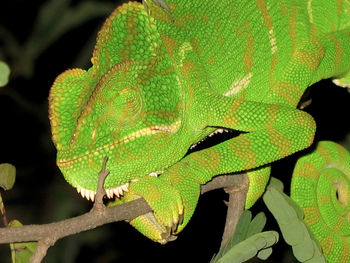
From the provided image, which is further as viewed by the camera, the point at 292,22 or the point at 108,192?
the point at 292,22

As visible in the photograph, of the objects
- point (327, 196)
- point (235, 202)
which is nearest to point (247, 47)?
point (235, 202)

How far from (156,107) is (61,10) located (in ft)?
7.27

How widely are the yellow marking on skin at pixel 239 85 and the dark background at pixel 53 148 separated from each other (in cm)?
153

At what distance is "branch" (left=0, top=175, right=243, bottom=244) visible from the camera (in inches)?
46.2

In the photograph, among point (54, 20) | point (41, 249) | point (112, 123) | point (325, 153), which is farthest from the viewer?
point (54, 20)

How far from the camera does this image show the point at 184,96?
1.68 meters

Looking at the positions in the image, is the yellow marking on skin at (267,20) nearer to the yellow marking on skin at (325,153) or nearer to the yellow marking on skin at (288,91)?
the yellow marking on skin at (288,91)

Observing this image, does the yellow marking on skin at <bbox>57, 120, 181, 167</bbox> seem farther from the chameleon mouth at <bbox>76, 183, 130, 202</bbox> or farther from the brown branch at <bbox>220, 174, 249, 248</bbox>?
the brown branch at <bbox>220, 174, 249, 248</bbox>

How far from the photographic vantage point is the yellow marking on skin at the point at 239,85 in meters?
1.83

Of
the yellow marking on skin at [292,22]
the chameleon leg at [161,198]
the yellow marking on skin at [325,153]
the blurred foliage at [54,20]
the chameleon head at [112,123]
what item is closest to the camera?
the chameleon head at [112,123]

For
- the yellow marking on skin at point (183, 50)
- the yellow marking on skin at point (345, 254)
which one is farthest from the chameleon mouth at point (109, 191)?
the yellow marking on skin at point (345, 254)

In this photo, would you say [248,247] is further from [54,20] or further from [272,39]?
[54,20]

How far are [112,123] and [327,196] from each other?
3.73ft

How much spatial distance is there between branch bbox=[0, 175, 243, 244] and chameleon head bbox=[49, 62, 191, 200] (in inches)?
5.9
